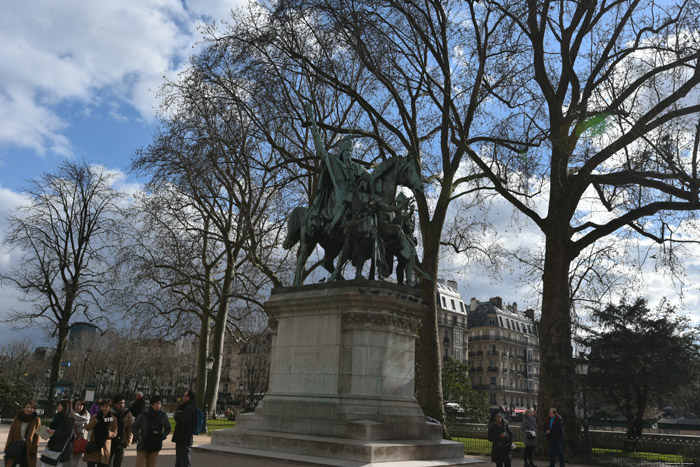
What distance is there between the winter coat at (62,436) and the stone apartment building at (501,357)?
86.6 meters

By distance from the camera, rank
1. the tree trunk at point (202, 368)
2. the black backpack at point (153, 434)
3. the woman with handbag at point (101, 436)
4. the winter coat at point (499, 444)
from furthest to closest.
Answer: the tree trunk at point (202, 368) → the winter coat at point (499, 444) → the woman with handbag at point (101, 436) → the black backpack at point (153, 434)

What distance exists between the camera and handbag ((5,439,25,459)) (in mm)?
9422

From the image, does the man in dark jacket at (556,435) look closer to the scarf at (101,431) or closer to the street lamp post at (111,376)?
the scarf at (101,431)

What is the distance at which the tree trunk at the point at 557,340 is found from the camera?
18.4m

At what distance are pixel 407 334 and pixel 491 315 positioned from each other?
3377 inches

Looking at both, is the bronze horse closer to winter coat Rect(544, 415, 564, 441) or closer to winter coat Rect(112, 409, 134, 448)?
winter coat Rect(544, 415, 564, 441)

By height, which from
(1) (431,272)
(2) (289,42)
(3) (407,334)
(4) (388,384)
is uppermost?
(2) (289,42)

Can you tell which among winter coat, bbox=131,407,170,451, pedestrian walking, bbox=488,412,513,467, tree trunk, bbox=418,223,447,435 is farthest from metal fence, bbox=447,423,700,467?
winter coat, bbox=131,407,170,451

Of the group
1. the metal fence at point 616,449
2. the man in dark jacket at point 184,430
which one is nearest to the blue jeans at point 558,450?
the metal fence at point 616,449

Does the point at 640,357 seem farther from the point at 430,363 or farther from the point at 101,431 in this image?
the point at 101,431

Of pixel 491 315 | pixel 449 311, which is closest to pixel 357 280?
pixel 449 311

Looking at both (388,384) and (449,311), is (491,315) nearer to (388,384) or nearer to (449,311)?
(449,311)

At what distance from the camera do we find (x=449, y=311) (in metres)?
90.6

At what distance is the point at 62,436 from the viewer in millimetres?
9344
